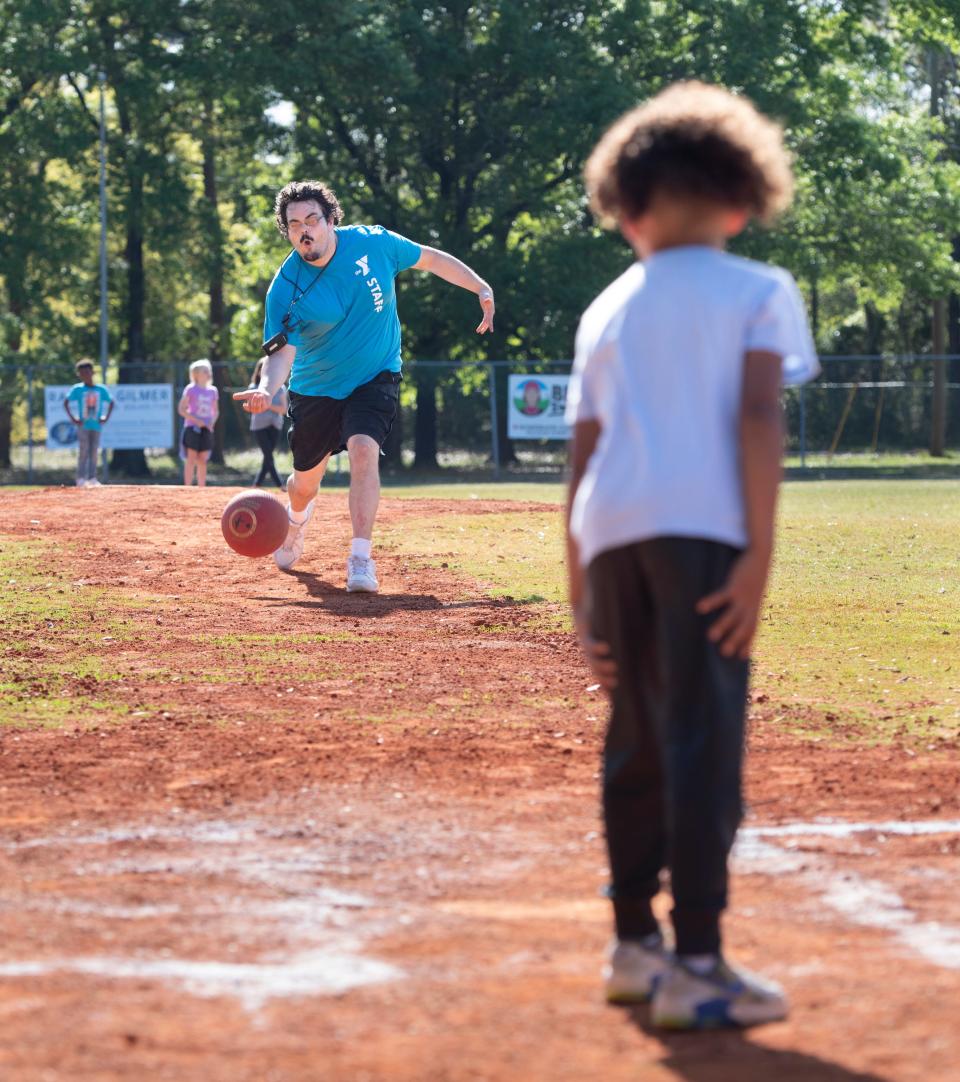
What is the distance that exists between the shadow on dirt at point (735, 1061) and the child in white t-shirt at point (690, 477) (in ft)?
0.13

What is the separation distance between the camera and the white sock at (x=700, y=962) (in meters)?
3.28

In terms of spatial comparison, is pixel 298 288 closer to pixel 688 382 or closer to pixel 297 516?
pixel 297 516

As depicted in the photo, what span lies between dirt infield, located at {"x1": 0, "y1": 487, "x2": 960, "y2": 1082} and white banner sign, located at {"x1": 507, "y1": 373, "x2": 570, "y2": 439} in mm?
26126

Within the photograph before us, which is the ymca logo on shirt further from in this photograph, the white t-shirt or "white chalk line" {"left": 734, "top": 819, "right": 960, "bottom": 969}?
the white t-shirt

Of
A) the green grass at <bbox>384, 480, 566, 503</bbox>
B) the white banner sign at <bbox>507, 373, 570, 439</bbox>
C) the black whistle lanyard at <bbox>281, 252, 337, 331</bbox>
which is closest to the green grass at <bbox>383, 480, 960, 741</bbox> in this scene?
the black whistle lanyard at <bbox>281, 252, 337, 331</bbox>

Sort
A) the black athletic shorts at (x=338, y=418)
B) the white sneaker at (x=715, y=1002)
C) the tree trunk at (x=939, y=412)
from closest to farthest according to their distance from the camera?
1. the white sneaker at (x=715, y=1002)
2. the black athletic shorts at (x=338, y=418)
3. the tree trunk at (x=939, y=412)

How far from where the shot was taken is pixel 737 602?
Result: 3229 millimetres

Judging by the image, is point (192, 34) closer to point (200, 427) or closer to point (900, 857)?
point (200, 427)

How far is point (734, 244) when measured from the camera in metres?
37.6

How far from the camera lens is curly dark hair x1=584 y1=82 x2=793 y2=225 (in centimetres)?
330

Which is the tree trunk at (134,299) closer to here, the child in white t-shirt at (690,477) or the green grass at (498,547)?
the green grass at (498,547)

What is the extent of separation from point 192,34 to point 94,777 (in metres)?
35.2

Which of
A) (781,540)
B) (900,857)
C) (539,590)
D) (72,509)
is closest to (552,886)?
(900,857)

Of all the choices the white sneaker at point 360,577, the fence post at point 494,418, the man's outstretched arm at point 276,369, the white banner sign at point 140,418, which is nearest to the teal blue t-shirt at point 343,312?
the man's outstretched arm at point 276,369
